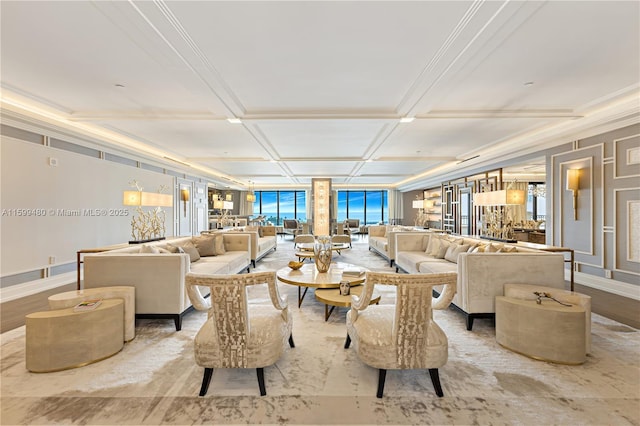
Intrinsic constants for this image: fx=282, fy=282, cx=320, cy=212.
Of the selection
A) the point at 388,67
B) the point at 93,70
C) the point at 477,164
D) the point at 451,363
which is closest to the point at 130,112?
the point at 93,70

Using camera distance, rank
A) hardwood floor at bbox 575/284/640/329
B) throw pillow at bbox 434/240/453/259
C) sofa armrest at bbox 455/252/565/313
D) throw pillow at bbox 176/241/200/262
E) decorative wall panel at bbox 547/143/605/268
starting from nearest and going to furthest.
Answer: sofa armrest at bbox 455/252/565/313 < hardwood floor at bbox 575/284/640/329 < throw pillow at bbox 176/241/200/262 < decorative wall panel at bbox 547/143/605/268 < throw pillow at bbox 434/240/453/259

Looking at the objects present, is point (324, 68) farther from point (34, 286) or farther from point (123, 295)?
point (34, 286)

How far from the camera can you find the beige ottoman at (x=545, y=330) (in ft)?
7.27

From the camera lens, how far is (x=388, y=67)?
9.36 feet

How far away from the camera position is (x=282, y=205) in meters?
16.0

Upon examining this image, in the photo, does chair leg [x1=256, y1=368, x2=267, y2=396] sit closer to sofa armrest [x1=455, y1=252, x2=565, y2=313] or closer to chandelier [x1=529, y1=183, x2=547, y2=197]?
sofa armrest [x1=455, y1=252, x2=565, y2=313]

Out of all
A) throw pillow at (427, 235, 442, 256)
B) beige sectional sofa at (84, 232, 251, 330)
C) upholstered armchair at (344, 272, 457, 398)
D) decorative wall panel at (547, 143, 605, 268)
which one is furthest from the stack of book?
decorative wall panel at (547, 143, 605, 268)

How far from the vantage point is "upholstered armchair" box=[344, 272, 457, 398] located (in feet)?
5.73

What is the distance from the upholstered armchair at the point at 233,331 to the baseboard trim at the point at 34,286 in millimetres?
3683

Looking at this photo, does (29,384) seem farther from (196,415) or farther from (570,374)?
(570,374)

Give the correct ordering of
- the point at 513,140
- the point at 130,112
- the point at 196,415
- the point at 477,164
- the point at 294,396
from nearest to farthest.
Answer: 1. the point at 196,415
2. the point at 294,396
3. the point at 130,112
4. the point at 513,140
5. the point at 477,164

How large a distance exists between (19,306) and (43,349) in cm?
216

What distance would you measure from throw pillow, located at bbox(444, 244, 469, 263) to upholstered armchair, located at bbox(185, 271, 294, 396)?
9.99ft

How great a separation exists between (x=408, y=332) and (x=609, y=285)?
4399 millimetres
